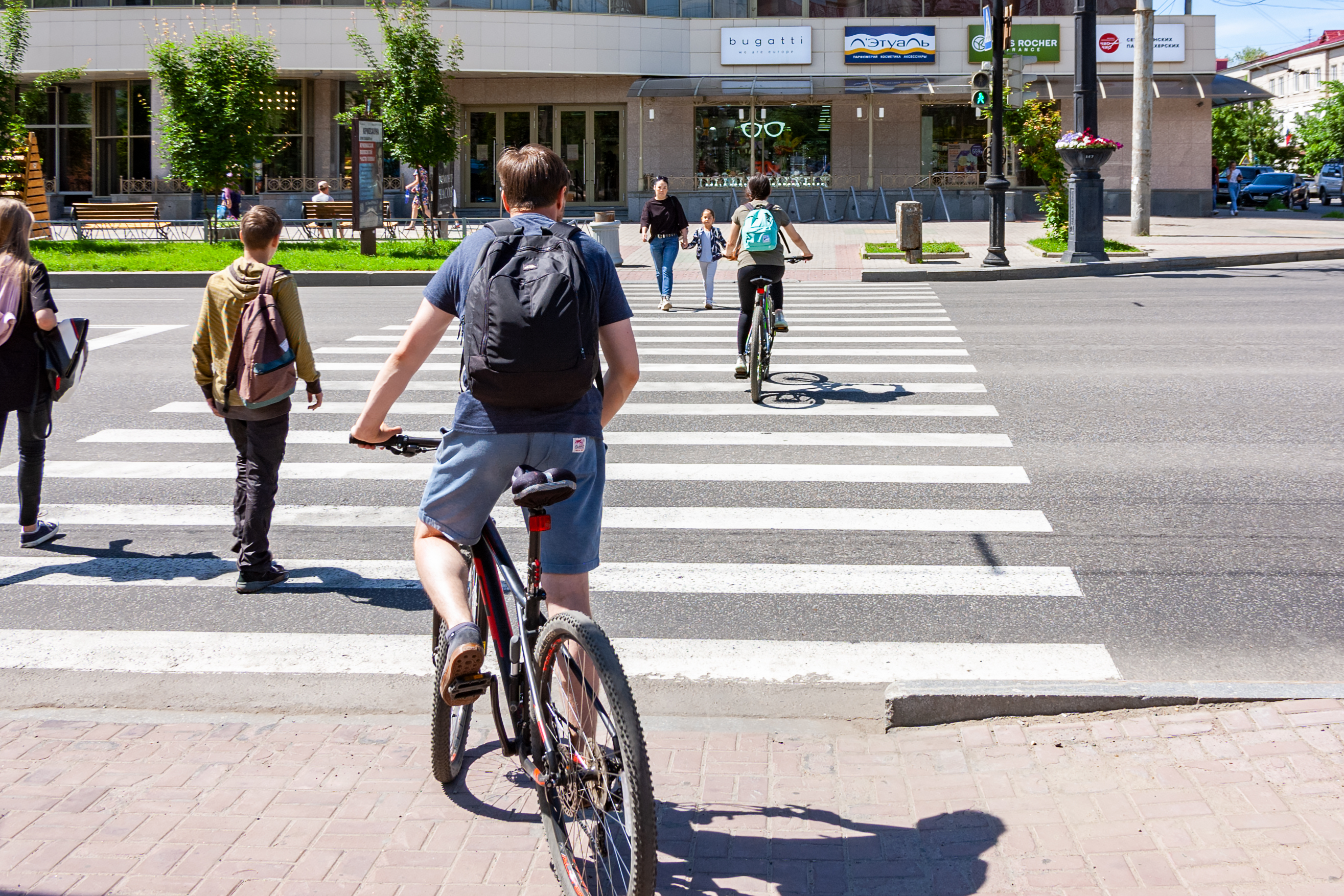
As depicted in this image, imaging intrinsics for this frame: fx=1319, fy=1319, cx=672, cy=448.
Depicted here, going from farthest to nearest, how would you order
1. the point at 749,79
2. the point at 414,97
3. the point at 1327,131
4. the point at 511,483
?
the point at 1327,131
the point at 749,79
the point at 414,97
the point at 511,483

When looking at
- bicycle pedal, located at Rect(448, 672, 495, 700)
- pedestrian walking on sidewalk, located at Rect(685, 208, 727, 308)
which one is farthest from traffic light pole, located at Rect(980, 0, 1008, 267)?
bicycle pedal, located at Rect(448, 672, 495, 700)

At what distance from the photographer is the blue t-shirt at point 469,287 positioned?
3.59 meters

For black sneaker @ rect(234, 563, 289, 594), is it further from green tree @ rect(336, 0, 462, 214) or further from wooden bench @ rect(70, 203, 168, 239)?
wooden bench @ rect(70, 203, 168, 239)

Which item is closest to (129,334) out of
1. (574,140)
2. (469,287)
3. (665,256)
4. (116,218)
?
(665,256)

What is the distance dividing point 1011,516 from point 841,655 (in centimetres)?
235

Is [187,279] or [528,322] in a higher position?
[187,279]

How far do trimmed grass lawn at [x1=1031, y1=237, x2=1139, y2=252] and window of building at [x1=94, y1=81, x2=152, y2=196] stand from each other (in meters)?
28.0

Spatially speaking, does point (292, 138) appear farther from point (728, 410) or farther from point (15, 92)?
point (728, 410)

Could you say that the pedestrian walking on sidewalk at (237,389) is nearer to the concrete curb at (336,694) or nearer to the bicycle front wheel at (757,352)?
the concrete curb at (336,694)

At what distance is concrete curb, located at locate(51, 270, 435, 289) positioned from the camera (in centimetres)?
2184

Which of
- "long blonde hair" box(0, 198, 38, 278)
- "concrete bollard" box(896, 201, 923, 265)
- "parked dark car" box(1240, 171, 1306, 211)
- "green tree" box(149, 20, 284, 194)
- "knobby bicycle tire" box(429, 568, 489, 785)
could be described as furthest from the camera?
"parked dark car" box(1240, 171, 1306, 211)

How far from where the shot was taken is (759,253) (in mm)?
11359

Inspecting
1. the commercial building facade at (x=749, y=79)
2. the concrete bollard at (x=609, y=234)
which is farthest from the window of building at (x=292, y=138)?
the concrete bollard at (x=609, y=234)

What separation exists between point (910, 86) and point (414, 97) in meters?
15.9
